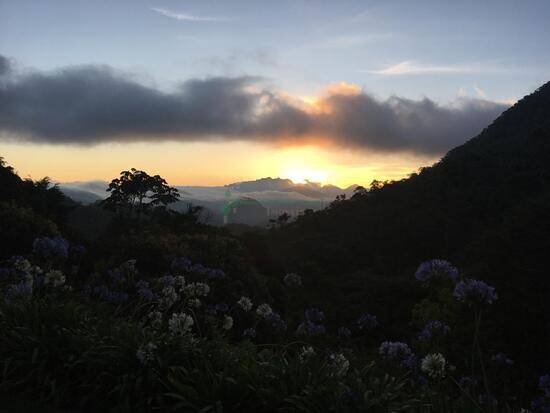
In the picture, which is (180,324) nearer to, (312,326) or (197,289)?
(197,289)

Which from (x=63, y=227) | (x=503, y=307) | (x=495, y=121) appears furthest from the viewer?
(x=495, y=121)

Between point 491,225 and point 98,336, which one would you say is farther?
point 491,225

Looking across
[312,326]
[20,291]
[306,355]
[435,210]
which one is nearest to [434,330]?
[306,355]

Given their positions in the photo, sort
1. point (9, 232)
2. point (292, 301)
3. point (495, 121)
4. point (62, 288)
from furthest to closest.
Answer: point (495, 121)
point (292, 301)
point (9, 232)
point (62, 288)

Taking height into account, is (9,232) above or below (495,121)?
below

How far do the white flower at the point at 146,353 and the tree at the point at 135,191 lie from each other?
45.5 metres

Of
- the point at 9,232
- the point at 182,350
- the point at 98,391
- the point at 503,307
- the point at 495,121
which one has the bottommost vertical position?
the point at 503,307

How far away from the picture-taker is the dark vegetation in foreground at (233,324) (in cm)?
550

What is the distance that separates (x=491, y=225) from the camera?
6381cm

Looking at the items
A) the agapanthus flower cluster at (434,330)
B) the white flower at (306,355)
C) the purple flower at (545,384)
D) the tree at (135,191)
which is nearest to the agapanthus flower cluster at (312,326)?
the agapanthus flower cluster at (434,330)

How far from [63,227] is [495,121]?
9289cm

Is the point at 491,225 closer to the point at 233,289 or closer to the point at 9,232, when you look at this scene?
the point at 233,289

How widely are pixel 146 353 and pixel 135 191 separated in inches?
1856

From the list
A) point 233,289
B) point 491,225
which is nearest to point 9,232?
point 233,289
